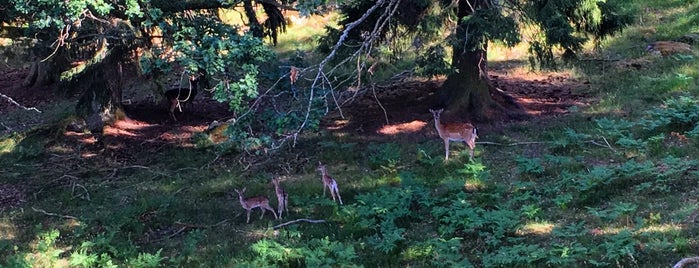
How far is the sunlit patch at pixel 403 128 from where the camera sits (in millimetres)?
12320

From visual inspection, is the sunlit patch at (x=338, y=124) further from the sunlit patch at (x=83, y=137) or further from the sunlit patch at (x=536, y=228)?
the sunlit patch at (x=536, y=228)

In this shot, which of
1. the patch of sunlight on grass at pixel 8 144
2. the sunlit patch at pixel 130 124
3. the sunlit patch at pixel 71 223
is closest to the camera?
the sunlit patch at pixel 71 223

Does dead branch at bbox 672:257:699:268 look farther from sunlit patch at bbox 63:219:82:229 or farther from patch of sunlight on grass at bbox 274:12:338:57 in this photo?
patch of sunlight on grass at bbox 274:12:338:57

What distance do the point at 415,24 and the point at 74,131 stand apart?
7.69 metres

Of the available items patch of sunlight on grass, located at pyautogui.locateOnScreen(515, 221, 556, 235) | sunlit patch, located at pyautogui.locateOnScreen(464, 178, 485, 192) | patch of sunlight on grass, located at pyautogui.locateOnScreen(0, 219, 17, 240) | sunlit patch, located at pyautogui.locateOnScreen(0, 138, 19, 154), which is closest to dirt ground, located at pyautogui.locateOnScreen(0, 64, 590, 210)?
sunlit patch, located at pyautogui.locateOnScreen(0, 138, 19, 154)

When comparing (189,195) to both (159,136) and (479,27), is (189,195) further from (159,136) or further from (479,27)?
(479,27)

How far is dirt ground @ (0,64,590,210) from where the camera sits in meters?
12.5

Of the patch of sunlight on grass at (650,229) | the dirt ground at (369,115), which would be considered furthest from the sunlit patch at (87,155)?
the patch of sunlight on grass at (650,229)

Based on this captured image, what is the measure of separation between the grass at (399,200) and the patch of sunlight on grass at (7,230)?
4 centimetres

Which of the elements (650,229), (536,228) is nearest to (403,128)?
(536,228)

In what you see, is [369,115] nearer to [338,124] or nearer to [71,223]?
[338,124]

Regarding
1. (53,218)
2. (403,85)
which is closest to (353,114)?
(403,85)

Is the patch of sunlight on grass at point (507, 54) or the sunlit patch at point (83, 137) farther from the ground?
the patch of sunlight on grass at point (507, 54)

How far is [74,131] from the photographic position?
46.1 ft
